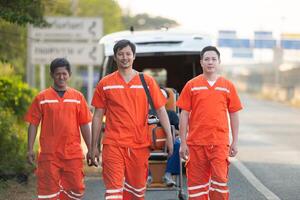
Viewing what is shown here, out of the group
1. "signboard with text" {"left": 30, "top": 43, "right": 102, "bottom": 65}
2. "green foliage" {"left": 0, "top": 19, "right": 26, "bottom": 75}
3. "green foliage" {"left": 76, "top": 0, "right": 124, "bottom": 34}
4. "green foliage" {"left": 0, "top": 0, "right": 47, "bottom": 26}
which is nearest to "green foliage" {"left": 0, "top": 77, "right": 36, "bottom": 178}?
"green foliage" {"left": 0, "top": 19, "right": 26, "bottom": 75}

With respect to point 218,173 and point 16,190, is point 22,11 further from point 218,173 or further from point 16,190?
point 218,173

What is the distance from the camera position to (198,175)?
8273 mm

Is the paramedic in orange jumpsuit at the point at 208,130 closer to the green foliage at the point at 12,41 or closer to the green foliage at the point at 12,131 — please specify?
the green foliage at the point at 12,131

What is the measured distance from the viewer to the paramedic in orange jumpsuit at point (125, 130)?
772 cm

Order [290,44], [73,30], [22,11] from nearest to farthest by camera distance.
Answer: [22,11], [73,30], [290,44]

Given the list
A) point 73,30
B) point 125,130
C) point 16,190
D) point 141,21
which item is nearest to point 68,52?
point 73,30

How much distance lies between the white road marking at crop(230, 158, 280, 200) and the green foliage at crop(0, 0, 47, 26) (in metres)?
4.07

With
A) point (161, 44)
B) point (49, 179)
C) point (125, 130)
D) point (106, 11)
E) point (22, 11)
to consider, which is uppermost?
point (106, 11)

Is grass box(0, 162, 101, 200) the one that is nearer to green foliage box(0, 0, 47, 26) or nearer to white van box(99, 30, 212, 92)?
green foliage box(0, 0, 47, 26)

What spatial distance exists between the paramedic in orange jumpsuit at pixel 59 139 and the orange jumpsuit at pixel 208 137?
1.09 metres

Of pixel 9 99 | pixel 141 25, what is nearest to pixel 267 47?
pixel 141 25

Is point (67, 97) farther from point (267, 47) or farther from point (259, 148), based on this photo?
point (267, 47)

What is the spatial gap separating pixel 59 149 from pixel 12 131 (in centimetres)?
639

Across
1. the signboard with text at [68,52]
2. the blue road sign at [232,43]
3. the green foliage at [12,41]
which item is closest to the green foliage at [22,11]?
the green foliage at [12,41]
